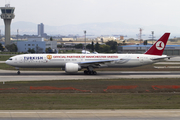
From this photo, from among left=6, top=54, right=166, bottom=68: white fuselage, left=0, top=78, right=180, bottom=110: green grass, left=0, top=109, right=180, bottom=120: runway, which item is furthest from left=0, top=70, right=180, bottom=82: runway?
left=0, top=109, right=180, bottom=120: runway

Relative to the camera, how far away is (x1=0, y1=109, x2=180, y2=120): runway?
15109 millimetres

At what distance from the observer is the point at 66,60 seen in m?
41.8

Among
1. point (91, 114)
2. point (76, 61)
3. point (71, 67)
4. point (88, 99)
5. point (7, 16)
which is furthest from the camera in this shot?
point (7, 16)

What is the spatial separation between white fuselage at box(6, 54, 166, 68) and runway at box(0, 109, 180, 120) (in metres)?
25.1

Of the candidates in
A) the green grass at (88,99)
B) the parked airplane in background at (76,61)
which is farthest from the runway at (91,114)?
the parked airplane in background at (76,61)

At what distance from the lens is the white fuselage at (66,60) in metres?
41.3

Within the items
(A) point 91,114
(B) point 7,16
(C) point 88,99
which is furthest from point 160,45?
(B) point 7,16

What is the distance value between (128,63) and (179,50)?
259 ft

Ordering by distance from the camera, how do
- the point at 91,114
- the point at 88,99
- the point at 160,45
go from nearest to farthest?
1. the point at 91,114
2. the point at 88,99
3. the point at 160,45

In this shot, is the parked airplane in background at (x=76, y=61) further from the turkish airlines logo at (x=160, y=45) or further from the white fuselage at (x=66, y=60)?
the turkish airlines logo at (x=160, y=45)

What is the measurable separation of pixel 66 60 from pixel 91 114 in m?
26.4

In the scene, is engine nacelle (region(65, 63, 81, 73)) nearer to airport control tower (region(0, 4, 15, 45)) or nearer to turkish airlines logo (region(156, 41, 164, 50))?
turkish airlines logo (region(156, 41, 164, 50))

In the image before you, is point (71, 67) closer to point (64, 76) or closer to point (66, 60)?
point (64, 76)

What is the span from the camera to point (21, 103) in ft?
64.2
